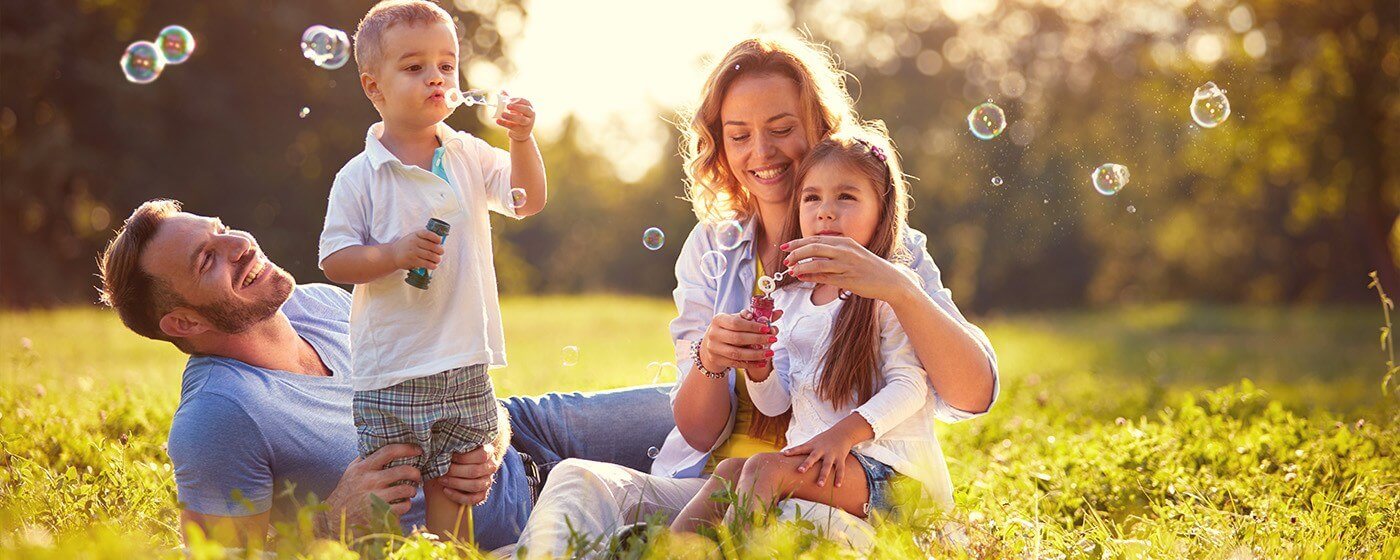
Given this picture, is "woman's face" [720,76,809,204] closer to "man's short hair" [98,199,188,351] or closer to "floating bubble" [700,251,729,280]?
"floating bubble" [700,251,729,280]

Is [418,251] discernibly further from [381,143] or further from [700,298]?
[700,298]

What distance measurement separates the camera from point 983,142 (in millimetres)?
26984

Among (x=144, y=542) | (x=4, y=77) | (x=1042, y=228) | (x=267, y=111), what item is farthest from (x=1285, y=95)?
(x=144, y=542)

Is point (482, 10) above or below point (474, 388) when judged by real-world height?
above

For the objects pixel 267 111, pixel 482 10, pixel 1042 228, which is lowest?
pixel 1042 228

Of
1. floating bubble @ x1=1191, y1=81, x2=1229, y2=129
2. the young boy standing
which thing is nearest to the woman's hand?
the young boy standing

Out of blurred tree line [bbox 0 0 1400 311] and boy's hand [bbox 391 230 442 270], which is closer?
boy's hand [bbox 391 230 442 270]

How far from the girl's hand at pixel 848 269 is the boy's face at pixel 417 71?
90cm

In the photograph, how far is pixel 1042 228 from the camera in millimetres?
Answer: 30656

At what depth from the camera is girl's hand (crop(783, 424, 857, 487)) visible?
290cm

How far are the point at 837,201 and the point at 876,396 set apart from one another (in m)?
0.54

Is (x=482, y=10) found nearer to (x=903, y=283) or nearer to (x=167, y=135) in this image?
(x=167, y=135)

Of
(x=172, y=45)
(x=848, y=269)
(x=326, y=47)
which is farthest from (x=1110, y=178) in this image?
(x=172, y=45)

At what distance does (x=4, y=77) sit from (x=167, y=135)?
2.18 metres
